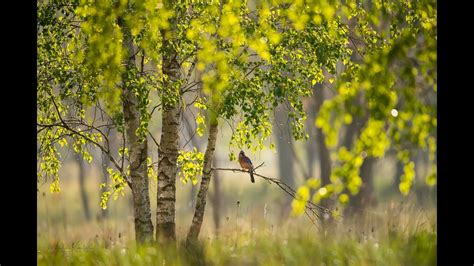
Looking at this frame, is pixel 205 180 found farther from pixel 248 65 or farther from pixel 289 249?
pixel 289 249

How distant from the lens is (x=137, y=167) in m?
13.1

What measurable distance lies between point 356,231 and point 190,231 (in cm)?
314

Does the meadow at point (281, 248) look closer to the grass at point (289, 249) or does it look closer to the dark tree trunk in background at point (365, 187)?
the grass at point (289, 249)

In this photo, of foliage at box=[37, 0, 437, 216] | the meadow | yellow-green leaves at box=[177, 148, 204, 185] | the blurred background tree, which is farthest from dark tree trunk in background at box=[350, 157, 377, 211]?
the meadow

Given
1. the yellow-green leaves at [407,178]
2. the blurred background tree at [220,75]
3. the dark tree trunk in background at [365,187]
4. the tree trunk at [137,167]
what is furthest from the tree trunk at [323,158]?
the yellow-green leaves at [407,178]

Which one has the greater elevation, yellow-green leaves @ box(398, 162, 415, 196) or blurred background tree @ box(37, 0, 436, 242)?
blurred background tree @ box(37, 0, 436, 242)

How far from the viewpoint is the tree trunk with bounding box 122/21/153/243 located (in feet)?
42.4

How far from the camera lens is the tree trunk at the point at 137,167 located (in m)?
12.9

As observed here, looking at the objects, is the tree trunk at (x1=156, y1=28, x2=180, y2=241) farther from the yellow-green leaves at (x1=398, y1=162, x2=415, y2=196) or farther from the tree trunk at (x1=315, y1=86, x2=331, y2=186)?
the tree trunk at (x1=315, y1=86, x2=331, y2=186)
